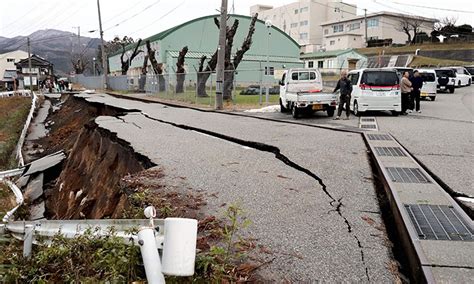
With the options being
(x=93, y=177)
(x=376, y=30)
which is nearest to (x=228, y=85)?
(x=93, y=177)

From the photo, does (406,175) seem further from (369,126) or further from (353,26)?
(353,26)

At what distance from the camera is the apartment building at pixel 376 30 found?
243 ft

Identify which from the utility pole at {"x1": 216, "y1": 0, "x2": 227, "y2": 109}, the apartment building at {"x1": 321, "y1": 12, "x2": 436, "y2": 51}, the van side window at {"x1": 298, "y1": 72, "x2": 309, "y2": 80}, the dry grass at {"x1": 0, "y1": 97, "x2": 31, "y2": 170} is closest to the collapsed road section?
the dry grass at {"x1": 0, "y1": 97, "x2": 31, "y2": 170}

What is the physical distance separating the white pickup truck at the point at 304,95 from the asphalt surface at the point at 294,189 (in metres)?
3.99

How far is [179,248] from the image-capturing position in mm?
2729

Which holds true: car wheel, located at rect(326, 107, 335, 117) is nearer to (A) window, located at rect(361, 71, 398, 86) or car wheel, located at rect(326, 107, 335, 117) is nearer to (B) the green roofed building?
(A) window, located at rect(361, 71, 398, 86)

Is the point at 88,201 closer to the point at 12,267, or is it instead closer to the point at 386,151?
the point at 12,267

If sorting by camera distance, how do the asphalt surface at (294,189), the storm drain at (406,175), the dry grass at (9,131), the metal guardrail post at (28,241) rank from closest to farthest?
the asphalt surface at (294,189), the metal guardrail post at (28,241), the storm drain at (406,175), the dry grass at (9,131)

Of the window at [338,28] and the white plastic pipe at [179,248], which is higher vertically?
the window at [338,28]

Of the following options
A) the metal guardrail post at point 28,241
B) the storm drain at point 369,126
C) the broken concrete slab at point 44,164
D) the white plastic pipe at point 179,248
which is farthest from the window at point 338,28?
the white plastic pipe at point 179,248

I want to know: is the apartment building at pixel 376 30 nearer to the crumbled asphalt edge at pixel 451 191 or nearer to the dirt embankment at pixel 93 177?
the dirt embankment at pixel 93 177

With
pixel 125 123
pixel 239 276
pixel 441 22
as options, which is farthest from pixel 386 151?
pixel 441 22

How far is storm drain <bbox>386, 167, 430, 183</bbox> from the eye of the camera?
600 cm

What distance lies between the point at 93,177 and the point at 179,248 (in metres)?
7.57
